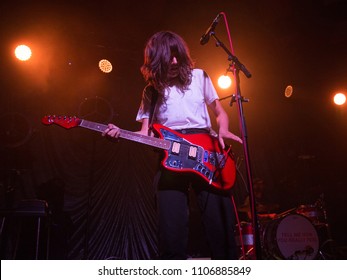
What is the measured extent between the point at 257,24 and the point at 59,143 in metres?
4.63

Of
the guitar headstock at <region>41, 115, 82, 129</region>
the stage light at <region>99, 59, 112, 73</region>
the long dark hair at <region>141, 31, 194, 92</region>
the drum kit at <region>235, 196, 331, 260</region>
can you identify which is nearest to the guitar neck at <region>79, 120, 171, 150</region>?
Answer: the guitar headstock at <region>41, 115, 82, 129</region>

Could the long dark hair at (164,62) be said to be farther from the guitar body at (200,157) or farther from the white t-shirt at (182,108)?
the guitar body at (200,157)

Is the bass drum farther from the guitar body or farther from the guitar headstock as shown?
the guitar headstock

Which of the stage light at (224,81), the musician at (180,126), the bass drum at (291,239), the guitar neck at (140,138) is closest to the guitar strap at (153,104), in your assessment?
the musician at (180,126)

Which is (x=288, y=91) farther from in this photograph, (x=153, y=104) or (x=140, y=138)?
(x=140, y=138)

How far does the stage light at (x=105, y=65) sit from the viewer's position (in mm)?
6707

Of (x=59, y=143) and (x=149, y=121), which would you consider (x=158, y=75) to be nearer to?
(x=149, y=121)

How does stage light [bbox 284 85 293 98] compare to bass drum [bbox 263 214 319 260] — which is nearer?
bass drum [bbox 263 214 319 260]

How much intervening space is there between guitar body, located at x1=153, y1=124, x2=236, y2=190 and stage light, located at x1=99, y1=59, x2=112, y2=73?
4588 millimetres

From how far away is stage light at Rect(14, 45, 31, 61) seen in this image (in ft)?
19.7

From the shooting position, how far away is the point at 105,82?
6922mm

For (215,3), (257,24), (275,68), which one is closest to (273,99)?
(275,68)

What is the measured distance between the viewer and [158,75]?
2695mm

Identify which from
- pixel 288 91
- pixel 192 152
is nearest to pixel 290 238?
pixel 288 91
